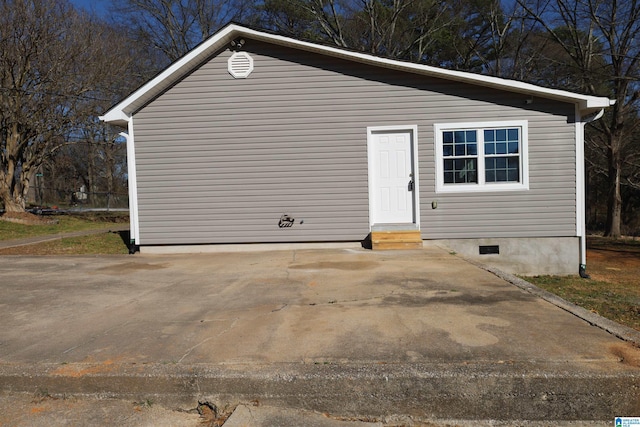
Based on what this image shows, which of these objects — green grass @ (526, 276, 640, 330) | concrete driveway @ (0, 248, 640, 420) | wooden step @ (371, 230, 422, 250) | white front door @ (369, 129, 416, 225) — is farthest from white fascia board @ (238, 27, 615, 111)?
concrete driveway @ (0, 248, 640, 420)

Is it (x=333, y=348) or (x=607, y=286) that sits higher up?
(x=333, y=348)

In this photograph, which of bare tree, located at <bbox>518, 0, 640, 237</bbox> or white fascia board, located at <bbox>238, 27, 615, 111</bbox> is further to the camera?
bare tree, located at <bbox>518, 0, 640, 237</bbox>

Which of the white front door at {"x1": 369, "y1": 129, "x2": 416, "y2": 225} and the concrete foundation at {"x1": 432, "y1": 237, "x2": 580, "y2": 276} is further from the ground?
the white front door at {"x1": 369, "y1": 129, "x2": 416, "y2": 225}

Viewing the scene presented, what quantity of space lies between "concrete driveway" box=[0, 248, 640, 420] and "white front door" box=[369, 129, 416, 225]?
3.59 m

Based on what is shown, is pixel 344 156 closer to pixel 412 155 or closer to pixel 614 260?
pixel 412 155

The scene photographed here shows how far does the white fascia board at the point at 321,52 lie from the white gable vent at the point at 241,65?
1.18 ft

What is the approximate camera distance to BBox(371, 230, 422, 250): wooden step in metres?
8.49

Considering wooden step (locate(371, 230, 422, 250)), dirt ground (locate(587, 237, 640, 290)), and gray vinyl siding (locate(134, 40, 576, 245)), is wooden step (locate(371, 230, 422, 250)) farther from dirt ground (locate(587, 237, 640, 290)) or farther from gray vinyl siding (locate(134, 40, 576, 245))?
dirt ground (locate(587, 237, 640, 290))

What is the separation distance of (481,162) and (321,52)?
3964 millimetres

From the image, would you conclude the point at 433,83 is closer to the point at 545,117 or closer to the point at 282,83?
the point at 545,117

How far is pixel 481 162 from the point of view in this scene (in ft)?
29.1

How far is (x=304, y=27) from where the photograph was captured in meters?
22.2

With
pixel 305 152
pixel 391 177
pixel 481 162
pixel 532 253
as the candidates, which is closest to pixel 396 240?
pixel 391 177

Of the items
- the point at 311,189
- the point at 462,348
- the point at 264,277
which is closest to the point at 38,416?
the point at 462,348
